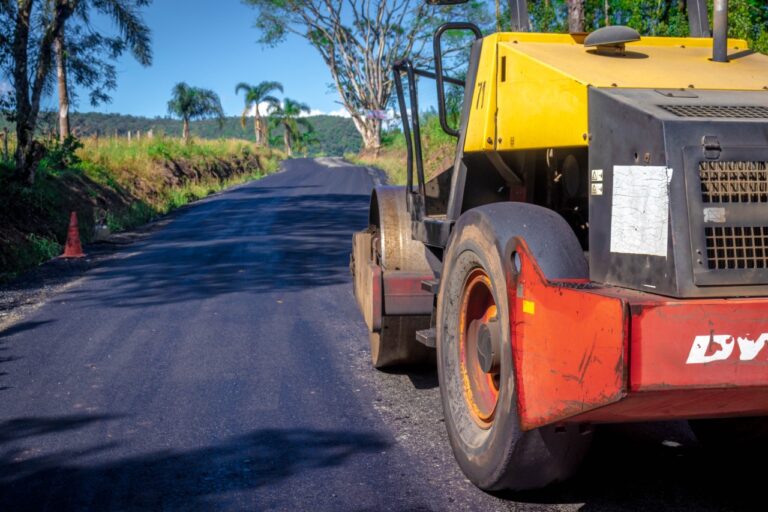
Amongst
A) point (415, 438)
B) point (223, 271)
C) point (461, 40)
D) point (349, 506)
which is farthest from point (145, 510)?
point (461, 40)

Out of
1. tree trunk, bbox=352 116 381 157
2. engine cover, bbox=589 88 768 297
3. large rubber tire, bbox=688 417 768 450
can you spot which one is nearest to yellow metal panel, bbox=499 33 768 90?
engine cover, bbox=589 88 768 297

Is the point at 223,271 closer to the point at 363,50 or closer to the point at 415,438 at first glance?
the point at 415,438

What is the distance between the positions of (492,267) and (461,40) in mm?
40571

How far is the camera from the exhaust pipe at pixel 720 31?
12.2ft

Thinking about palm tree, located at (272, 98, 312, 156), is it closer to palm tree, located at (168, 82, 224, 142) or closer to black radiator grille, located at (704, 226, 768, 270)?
palm tree, located at (168, 82, 224, 142)

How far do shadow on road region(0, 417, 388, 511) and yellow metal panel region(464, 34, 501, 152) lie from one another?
178 cm

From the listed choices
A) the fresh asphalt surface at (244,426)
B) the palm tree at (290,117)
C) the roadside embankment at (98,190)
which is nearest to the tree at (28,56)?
the roadside embankment at (98,190)

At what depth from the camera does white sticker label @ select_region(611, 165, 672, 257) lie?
2.91 m

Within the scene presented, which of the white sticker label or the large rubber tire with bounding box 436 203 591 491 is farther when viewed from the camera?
the large rubber tire with bounding box 436 203 591 491

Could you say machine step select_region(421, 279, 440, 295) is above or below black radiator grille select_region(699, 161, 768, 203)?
below

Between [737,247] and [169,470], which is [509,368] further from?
[169,470]

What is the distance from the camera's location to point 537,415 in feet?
10.7

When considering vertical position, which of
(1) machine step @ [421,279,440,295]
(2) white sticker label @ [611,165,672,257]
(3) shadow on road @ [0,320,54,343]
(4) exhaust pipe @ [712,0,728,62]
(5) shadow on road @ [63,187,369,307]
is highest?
(4) exhaust pipe @ [712,0,728,62]

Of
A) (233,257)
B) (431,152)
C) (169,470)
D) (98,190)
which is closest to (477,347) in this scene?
(169,470)
